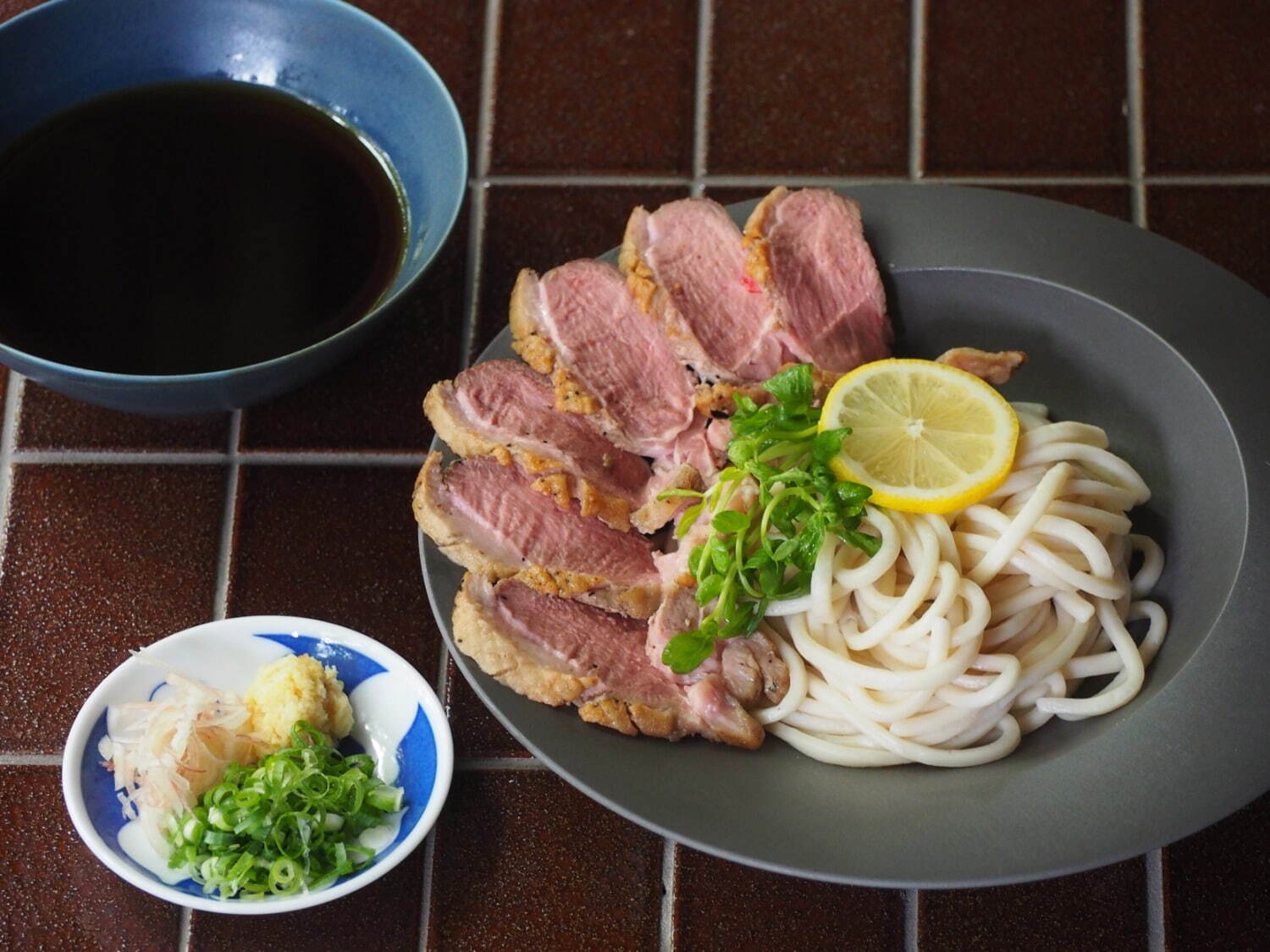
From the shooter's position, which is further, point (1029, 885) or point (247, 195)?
point (247, 195)

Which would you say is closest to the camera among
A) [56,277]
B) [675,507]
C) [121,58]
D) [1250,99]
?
[675,507]

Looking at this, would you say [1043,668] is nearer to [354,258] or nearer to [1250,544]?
[1250,544]

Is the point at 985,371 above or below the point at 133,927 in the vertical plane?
above

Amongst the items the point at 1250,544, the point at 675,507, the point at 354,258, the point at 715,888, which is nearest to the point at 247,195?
the point at 354,258

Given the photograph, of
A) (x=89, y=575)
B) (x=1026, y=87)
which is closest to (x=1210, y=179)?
(x=1026, y=87)

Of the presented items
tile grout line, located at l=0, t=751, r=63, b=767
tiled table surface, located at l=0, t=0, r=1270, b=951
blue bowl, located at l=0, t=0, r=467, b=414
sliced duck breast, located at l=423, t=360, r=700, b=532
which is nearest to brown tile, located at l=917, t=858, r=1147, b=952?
tiled table surface, located at l=0, t=0, r=1270, b=951

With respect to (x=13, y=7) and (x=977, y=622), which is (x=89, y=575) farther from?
(x=977, y=622)

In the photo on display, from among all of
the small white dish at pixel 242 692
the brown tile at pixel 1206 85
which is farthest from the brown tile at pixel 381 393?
the brown tile at pixel 1206 85

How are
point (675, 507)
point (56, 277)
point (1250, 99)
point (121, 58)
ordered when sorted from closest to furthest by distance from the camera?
point (675, 507), point (56, 277), point (121, 58), point (1250, 99)
